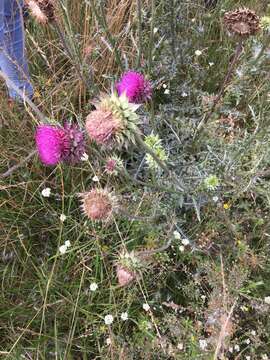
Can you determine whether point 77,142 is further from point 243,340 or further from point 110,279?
point 243,340

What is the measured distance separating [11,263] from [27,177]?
31 cm

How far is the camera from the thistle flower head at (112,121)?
0.92 metres

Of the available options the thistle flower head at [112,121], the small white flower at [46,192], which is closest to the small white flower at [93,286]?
the small white flower at [46,192]

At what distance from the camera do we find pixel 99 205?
1178mm

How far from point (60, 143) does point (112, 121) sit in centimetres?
24

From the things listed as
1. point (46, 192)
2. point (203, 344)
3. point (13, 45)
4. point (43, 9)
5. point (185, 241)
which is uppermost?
point (43, 9)

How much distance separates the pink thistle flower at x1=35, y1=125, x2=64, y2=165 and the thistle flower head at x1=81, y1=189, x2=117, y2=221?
13 centimetres

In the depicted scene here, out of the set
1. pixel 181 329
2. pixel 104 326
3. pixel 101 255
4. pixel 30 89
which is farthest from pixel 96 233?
pixel 30 89

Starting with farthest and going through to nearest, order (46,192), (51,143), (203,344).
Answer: (46,192)
(203,344)
(51,143)

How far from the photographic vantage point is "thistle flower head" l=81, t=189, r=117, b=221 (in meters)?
1.17

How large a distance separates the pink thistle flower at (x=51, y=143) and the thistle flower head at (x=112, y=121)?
199 mm

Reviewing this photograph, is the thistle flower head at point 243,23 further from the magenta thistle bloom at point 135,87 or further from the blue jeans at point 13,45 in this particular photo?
the blue jeans at point 13,45

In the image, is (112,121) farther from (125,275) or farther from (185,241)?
(185,241)

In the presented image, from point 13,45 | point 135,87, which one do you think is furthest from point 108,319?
point 13,45
